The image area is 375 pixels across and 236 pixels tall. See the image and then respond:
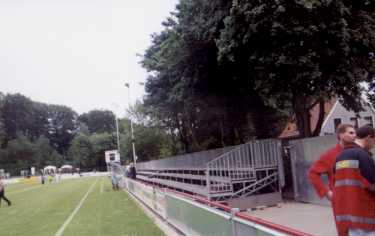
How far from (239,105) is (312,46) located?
8.68m

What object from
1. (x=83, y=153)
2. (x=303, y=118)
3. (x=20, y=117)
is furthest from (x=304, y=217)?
(x=20, y=117)

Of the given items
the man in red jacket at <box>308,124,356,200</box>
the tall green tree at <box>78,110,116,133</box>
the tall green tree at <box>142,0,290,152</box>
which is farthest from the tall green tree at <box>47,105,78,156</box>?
the man in red jacket at <box>308,124,356,200</box>

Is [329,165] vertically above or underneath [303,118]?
underneath

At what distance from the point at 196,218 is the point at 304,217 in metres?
4.81

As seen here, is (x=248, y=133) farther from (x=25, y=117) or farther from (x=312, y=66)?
(x=25, y=117)

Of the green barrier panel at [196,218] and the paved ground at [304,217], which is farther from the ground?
the green barrier panel at [196,218]

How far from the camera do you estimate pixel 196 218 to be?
9844mm

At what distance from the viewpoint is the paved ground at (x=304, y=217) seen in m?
11.6

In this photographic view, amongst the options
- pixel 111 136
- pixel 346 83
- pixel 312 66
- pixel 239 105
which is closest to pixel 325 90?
pixel 346 83

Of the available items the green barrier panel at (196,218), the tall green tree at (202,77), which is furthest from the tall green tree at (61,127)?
the green barrier panel at (196,218)

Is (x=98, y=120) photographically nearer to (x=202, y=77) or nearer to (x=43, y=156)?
(x=43, y=156)

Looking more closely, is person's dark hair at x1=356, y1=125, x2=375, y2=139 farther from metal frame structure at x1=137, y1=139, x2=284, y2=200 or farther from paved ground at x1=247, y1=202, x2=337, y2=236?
metal frame structure at x1=137, y1=139, x2=284, y2=200

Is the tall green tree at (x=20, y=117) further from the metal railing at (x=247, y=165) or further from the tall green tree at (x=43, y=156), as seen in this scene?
the metal railing at (x=247, y=165)

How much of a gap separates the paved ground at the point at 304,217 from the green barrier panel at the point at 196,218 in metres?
2.78
